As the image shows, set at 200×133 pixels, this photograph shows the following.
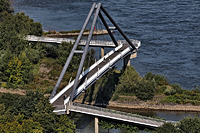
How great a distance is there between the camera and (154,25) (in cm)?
9444

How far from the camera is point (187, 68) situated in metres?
68.6

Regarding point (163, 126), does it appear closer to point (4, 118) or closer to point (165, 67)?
point (4, 118)

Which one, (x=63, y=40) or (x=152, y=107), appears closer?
(x=152, y=107)

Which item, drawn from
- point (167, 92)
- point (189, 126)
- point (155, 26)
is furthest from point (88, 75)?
point (155, 26)

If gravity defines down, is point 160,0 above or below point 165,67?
above

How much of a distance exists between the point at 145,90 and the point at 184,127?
65.4 feet

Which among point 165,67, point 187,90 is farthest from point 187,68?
point 187,90

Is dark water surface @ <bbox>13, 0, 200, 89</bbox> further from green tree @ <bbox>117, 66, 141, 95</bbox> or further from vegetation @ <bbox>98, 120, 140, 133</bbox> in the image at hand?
→ vegetation @ <bbox>98, 120, 140, 133</bbox>

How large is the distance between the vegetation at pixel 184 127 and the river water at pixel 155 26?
42.3 ft

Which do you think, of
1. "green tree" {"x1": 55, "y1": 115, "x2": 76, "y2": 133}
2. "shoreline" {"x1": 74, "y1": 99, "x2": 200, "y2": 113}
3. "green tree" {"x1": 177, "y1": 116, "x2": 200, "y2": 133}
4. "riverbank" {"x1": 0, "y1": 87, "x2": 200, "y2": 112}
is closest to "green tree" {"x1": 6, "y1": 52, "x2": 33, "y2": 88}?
"riverbank" {"x1": 0, "y1": 87, "x2": 200, "y2": 112}

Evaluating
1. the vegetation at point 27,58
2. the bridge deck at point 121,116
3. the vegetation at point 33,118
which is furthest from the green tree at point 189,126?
the vegetation at point 27,58

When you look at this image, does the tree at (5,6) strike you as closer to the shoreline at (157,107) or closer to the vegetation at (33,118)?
the shoreline at (157,107)

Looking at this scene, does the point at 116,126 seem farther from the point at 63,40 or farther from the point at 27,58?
the point at 63,40

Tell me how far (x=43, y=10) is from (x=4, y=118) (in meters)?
93.0
